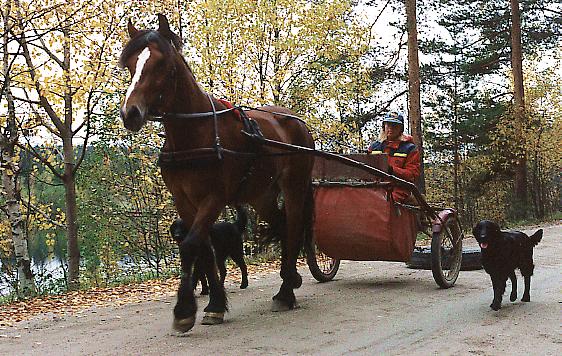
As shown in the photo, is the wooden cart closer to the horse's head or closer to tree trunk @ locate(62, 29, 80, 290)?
the horse's head

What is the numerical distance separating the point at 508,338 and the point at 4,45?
883 cm

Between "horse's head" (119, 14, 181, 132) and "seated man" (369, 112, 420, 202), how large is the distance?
3.30 metres

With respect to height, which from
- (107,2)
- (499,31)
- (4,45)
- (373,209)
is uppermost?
(499,31)

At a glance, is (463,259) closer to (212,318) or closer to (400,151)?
(400,151)

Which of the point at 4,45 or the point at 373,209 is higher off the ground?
the point at 4,45

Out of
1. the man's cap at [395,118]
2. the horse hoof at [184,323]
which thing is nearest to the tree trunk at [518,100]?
the man's cap at [395,118]

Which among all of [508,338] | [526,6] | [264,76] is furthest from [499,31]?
[508,338]

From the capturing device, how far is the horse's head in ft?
15.6

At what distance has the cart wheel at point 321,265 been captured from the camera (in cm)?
787

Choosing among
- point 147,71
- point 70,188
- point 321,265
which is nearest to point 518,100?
point 70,188

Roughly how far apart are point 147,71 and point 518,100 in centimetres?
2115

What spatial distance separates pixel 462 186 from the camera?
30359 mm

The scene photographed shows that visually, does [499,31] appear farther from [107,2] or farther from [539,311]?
[539,311]

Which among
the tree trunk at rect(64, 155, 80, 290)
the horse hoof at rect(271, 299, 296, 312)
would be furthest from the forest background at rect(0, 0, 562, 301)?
the horse hoof at rect(271, 299, 296, 312)
